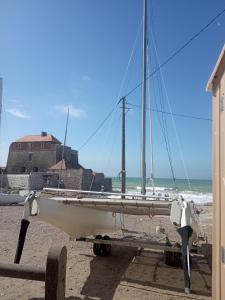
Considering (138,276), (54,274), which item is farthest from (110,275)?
(54,274)

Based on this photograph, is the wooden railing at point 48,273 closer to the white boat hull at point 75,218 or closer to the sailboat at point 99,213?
the sailboat at point 99,213

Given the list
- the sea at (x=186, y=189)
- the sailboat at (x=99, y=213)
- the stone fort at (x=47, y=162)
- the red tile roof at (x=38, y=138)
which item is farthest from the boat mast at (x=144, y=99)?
the red tile roof at (x=38, y=138)

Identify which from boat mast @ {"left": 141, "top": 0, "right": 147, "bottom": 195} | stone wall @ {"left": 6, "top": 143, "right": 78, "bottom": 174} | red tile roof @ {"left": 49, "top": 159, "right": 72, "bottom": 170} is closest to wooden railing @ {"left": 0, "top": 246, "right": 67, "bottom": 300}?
boat mast @ {"left": 141, "top": 0, "right": 147, "bottom": 195}

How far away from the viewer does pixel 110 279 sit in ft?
23.6

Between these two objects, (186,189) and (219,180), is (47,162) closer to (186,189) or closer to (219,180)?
(186,189)

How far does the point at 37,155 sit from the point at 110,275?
68.7 m

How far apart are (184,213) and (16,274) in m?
3.77

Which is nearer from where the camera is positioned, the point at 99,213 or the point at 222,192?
the point at 222,192

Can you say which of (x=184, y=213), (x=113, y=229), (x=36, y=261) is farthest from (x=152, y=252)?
(x=184, y=213)

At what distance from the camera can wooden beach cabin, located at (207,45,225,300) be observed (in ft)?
8.37

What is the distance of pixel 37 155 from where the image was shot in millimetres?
74312

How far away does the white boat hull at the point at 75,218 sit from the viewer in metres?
7.29

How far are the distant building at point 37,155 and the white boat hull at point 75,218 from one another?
61.5 metres

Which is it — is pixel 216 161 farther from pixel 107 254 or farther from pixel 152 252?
pixel 152 252
